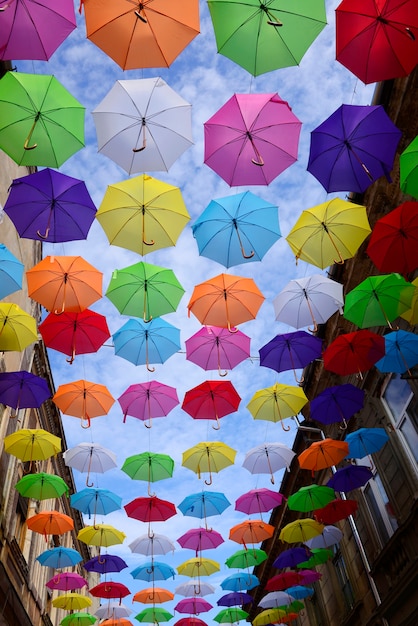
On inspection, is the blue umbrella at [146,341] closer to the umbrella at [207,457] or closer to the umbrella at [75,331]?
the umbrella at [75,331]

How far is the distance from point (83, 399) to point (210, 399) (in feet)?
9.23

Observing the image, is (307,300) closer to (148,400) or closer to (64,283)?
(148,400)

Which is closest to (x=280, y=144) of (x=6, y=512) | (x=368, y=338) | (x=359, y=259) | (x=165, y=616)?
(x=368, y=338)

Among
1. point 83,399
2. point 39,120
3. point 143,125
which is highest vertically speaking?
point 143,125

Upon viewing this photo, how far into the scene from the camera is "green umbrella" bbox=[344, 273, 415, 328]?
9.25 meters

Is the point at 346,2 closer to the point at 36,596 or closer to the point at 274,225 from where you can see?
the point at 274,225

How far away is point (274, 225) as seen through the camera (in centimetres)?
880

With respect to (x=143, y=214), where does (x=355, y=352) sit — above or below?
below

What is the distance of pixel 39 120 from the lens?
7.09 metres

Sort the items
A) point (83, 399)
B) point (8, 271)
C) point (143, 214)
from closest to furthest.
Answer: point (143, 214)
point (8, 271)
point (83, 399)

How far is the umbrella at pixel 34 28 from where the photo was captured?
6.21m

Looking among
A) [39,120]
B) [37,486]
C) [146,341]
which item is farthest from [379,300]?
[37,486]

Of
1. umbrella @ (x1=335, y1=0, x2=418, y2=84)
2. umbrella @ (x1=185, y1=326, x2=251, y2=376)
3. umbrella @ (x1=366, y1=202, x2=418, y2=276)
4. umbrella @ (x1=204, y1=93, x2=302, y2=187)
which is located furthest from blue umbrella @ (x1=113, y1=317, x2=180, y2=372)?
umbrella @ (x1=335, y1=0, x2=418, y2=84)

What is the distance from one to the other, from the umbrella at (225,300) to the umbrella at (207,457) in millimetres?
4461
